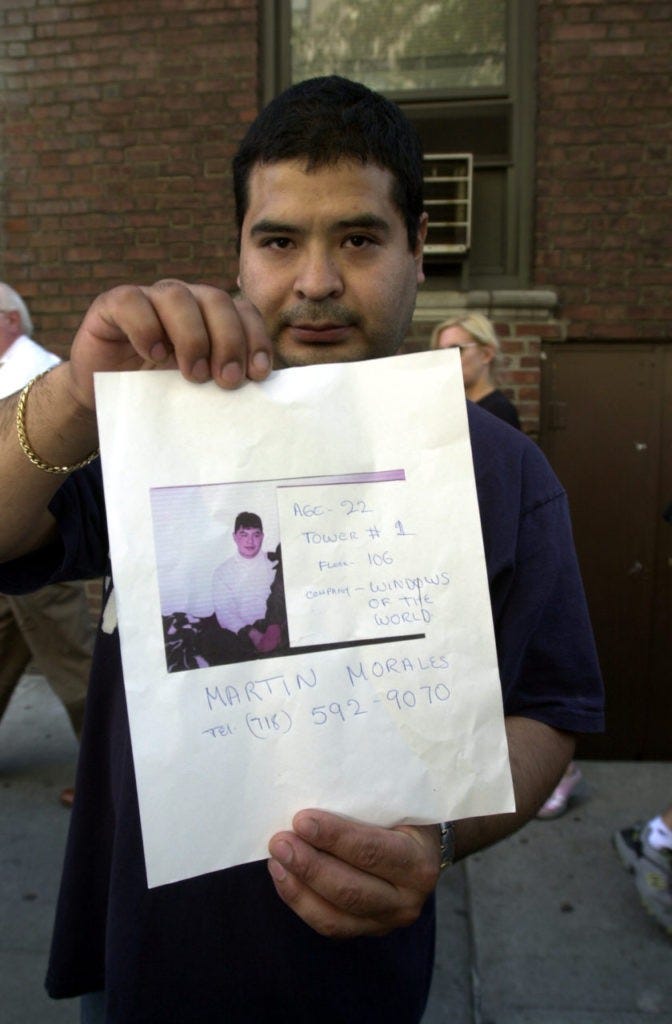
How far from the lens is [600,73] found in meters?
3.71

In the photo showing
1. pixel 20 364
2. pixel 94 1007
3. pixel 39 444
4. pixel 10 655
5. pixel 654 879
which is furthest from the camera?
pixel 10 655

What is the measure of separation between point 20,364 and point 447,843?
249 centimetres

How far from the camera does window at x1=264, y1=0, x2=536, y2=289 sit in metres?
3.98

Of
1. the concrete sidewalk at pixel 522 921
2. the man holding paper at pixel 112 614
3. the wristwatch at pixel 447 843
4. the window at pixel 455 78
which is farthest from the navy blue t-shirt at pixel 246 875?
the window at pixel 455 78

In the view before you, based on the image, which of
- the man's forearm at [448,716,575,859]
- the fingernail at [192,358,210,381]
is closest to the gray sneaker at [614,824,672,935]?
the man's forearm at [448,716,575,859]

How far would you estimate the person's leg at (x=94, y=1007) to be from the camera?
51.2 inches

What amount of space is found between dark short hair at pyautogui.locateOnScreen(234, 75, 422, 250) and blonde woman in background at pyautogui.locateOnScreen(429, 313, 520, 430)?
2127 mm

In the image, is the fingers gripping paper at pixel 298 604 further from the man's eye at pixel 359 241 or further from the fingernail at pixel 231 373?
the man's eye at pixel 359 241

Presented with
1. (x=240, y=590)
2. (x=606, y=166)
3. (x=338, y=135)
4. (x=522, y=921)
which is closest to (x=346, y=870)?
(x=240, y=590)

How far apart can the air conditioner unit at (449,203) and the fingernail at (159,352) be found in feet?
11.0

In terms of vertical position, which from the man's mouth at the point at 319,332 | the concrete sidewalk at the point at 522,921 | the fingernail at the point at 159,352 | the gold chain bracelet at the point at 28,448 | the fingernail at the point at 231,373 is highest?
the man's mouth at the point at 319,332

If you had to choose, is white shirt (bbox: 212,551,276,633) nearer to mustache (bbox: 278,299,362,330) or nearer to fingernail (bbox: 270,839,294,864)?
fingernail (bbox: 270,839,294,864)

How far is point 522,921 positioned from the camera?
279 cm

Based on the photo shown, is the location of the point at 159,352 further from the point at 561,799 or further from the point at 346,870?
the point at 561,799
